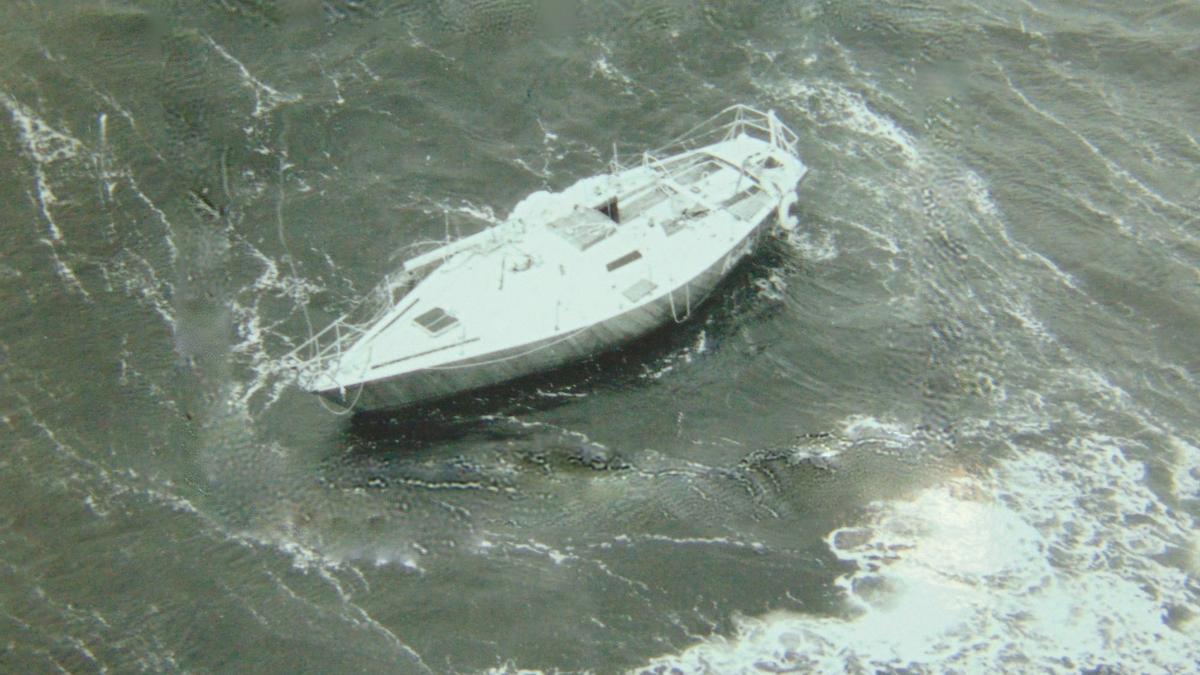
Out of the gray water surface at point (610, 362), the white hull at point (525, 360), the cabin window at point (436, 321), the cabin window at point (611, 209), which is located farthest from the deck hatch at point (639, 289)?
the cabin window at point (436, 321)

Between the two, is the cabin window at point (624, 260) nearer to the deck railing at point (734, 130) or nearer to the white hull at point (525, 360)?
the white hull at point (525, 360)

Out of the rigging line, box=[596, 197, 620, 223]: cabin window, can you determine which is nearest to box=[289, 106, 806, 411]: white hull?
box=[596, 197, 620, 223]: cabin window

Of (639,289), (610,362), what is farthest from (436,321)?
(639,289)

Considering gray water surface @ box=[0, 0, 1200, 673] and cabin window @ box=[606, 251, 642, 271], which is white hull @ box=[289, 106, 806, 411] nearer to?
cabin window @ box=[606, 251, 642, 271]

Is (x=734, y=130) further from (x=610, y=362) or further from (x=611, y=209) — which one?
(x=610, y=362)

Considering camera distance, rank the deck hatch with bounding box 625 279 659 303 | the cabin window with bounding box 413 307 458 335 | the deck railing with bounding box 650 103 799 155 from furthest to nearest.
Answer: the deck railing with bounding box 650 103 799 155, the deck hatch with bounding box 625 279 659 303, the cabin window with bounding box 413 307 458 335

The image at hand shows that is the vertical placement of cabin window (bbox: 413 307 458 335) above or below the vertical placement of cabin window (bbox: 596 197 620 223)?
below

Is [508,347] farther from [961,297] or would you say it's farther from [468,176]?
[961,297]
